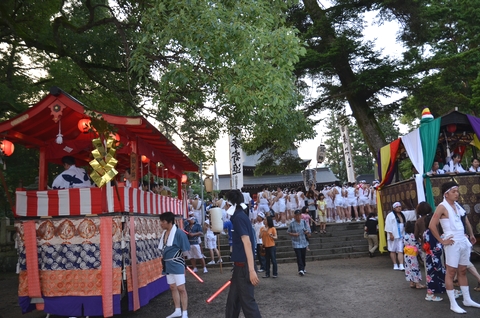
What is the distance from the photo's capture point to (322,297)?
26.9ft

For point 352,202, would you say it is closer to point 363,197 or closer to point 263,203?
point 363,197

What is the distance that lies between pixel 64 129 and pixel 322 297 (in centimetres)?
597

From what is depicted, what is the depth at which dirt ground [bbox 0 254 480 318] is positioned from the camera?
6.90 m

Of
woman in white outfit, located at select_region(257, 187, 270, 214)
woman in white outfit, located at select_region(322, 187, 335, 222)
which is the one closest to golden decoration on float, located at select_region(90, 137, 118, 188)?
woman in white outfit, located at select_region(257, 187, 270, 214)

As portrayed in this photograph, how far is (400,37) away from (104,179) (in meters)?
14.3

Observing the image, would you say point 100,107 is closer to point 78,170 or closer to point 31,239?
point 78,170

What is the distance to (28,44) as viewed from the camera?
31.4 ft

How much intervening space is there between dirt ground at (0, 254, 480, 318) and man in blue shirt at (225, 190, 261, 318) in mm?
2182

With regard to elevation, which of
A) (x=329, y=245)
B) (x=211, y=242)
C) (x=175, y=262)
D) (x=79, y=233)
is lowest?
(x=329, y=245)

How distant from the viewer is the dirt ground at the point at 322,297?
22.6ft

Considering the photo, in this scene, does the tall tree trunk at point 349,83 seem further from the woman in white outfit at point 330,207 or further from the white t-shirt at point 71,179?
the white t-shirt at point 71,179

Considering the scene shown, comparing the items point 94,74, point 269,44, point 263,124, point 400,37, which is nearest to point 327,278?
point 263,124

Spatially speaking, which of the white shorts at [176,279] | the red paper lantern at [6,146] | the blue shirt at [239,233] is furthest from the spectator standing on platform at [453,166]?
the red paper lantern at [6,146]

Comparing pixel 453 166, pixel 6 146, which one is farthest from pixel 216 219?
pixel 453 166
